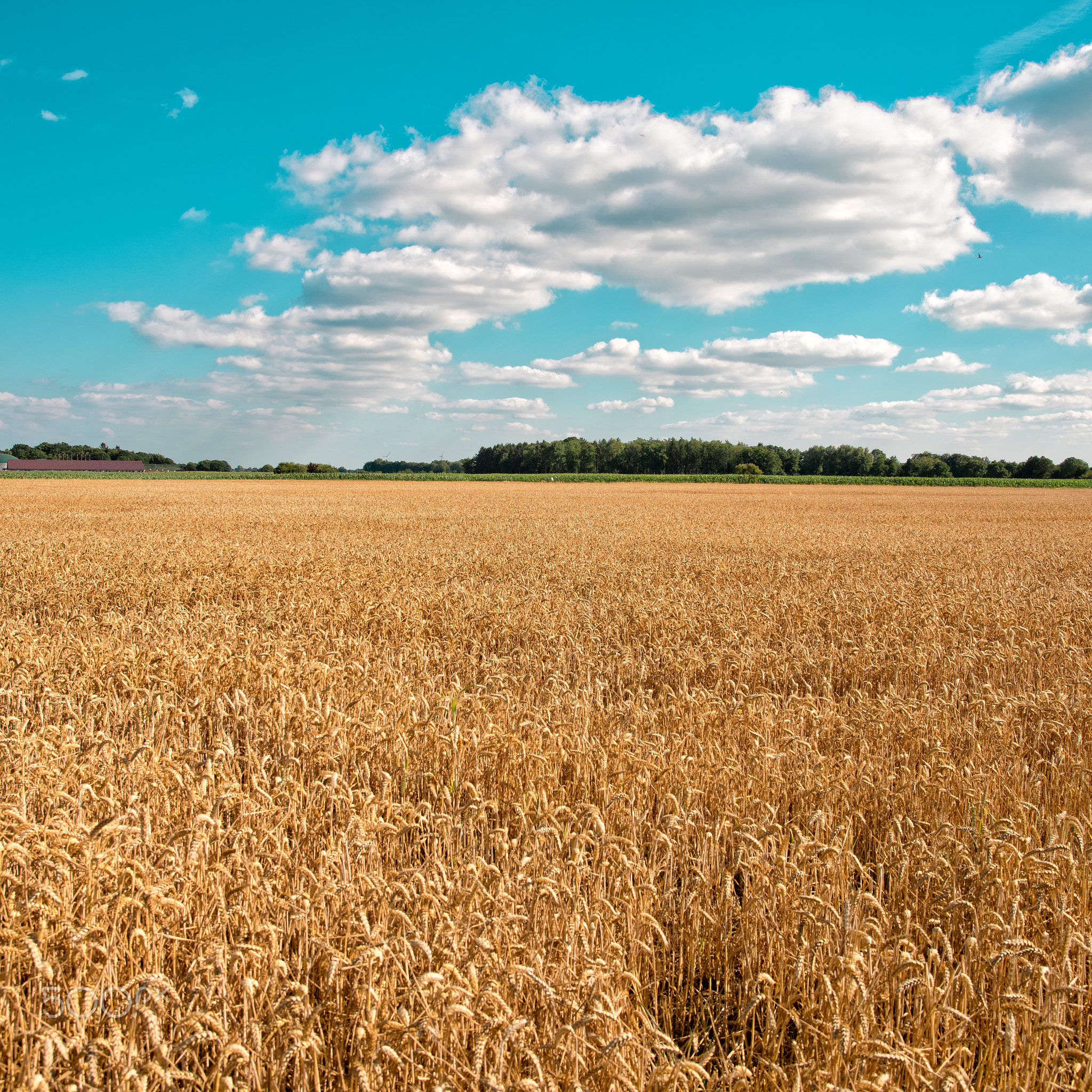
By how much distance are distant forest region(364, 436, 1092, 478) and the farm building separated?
56823mm

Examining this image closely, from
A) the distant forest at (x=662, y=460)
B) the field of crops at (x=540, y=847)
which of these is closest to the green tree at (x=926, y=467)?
the distant forest at (x=662, y=460)

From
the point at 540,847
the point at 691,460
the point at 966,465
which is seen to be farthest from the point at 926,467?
the point at 540,847

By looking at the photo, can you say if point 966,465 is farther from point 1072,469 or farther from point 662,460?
point 662,460

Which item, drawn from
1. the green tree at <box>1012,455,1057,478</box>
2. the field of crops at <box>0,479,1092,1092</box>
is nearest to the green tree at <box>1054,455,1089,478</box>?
the green tree at <box>1012,455,1057,478</box>

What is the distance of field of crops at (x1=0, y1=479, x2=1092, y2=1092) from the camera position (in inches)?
94.7

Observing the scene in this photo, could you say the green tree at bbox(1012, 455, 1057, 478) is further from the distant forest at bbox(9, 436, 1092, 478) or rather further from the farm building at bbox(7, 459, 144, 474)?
the farm building at bbox(7, 459, 144, 474)

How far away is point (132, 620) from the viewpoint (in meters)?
8.47

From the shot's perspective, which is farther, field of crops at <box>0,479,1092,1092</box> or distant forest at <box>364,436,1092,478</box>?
distant forest at <box>364,436,1092,478</box>

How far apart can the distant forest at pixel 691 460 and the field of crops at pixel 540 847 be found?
158330 millimetres

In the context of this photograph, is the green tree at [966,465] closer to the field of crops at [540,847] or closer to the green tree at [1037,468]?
the green tree at [1037,468]

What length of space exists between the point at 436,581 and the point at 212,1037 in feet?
32.7

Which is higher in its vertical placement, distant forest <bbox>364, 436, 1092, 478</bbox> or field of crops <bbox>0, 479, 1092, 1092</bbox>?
distant forest <bbox>364, 436, 1092, 478</bbox>

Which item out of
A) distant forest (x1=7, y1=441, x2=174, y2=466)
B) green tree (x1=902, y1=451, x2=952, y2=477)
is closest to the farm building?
distant forest (x1=7, y1=441, x2=174, y2=466)

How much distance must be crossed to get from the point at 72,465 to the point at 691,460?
146 metres
